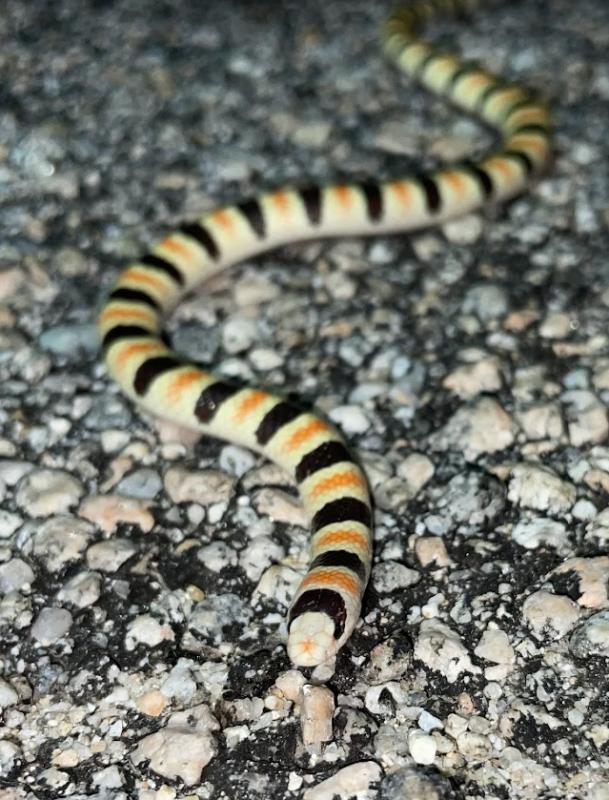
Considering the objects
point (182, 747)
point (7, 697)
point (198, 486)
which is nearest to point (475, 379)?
point (198, 486)

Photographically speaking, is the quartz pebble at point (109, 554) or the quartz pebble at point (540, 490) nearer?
the quartz pebble at point (109, 554)

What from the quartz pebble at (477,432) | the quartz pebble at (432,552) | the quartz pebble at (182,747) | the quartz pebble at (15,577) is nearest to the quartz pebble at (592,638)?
the quartz pebble at (432,552)

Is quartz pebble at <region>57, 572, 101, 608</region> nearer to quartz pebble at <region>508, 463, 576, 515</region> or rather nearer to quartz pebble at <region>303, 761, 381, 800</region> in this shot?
quartz pebble at <region>303, 761, 381, 800</region>

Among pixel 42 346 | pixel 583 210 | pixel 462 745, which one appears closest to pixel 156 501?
pixel 42 346

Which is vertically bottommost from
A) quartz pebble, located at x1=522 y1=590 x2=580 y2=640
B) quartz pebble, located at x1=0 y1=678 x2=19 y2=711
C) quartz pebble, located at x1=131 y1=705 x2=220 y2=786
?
quartz pebble, located at x1=0 y1=678 x2=19 y2=711

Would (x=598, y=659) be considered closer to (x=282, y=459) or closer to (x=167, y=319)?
(x=282, y=459)

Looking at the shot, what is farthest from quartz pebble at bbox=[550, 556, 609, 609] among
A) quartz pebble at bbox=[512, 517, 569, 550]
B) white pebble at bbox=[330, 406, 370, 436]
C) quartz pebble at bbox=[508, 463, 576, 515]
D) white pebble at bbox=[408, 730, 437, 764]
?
white pebble at bbox=[330, 406, 370, 436]

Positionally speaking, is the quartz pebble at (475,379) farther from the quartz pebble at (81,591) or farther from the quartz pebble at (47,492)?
the quartz pebble at (81,591)
